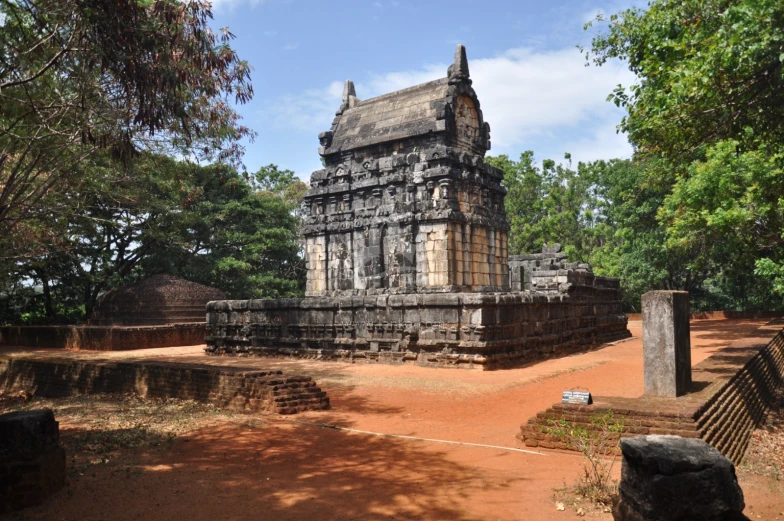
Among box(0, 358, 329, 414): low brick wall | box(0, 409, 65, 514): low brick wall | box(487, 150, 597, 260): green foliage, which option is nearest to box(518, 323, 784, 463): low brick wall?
box(0, 358, 329, 414): low brick wall

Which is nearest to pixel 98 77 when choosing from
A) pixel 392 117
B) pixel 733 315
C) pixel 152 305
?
pixel 392 117

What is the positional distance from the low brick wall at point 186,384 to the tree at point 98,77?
3.43 meters

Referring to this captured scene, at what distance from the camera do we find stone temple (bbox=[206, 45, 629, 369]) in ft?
47.6

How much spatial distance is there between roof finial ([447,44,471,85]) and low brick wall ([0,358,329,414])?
43.8 ft

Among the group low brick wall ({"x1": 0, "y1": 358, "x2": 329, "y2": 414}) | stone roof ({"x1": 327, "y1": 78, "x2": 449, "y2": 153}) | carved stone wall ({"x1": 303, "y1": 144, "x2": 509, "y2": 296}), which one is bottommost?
low brick wall ({"x1": 0, "y1": 358, "x2": 329, "y2": 414})

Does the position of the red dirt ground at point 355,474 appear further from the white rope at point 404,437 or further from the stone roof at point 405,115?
the stone roof at point 405,115

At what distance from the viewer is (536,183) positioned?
131ft

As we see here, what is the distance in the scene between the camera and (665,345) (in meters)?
7.57

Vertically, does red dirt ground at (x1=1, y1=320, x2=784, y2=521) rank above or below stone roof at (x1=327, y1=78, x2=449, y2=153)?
below

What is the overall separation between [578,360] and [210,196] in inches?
841

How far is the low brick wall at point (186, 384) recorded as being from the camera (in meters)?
9.12

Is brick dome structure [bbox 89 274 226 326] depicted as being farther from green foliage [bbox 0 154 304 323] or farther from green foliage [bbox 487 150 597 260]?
green foliage [bbox 487 150 597 260]

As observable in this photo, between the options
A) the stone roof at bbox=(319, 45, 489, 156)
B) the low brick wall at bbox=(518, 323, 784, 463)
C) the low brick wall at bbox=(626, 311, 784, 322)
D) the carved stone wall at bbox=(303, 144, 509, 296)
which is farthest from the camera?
the low brick wall at bbox=(626, 311, 784, 322)

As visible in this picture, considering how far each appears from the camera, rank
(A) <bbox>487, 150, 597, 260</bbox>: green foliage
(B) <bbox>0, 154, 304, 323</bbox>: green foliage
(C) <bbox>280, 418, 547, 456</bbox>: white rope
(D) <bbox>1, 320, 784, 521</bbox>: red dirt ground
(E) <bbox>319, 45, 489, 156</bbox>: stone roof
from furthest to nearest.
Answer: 1. (A) <bbox>487, 150, 597, 260</bbox>: green foliage
2. (B) <bbox>0, 154, 304, 323</bbox>: green foliage
3. (E) <bbox>319, 45, 489, 156</bbox>: stone roof
4. (C) <bbox>280, 418, 547, 456</bbox>: white rope
5. (D) <bbox>1, 320, 784, 521</bbox>: red dirt ground
